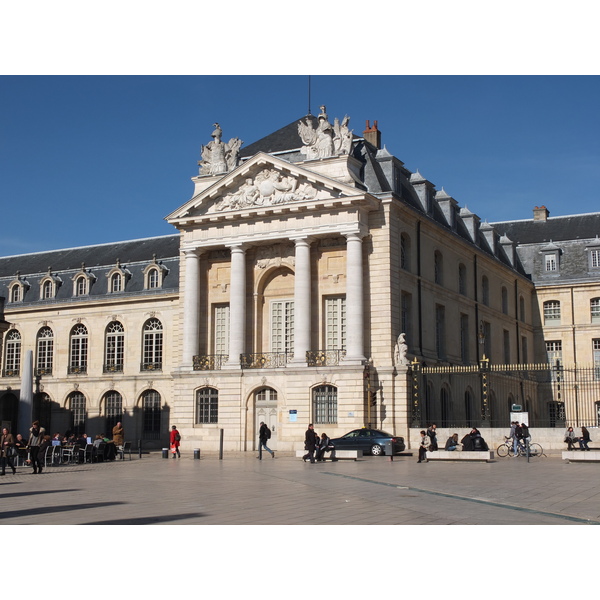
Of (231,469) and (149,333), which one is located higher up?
(149,333)

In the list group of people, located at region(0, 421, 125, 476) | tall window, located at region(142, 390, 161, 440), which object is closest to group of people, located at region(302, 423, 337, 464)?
group of people, located at region(0, 421, 125, 476)

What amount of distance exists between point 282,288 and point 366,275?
437cm

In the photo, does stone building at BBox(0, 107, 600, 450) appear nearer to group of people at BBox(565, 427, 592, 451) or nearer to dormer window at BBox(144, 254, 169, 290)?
dormer window at BBox(144, 254, 169, 290)

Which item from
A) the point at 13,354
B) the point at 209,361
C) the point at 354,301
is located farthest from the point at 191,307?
the point at 13,354

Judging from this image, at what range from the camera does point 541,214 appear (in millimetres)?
62375

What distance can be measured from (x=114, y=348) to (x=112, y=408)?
3.47 meters

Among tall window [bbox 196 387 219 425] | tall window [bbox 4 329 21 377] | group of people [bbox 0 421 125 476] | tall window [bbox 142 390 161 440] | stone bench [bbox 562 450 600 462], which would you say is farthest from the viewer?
tall window [bbox 4 329 21 377]

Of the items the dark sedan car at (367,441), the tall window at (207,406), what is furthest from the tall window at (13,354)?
the dark sedan car at (367,441)

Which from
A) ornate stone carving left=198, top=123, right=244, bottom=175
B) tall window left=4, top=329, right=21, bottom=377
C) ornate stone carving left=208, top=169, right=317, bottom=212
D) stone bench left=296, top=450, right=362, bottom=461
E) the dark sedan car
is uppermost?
ornate stone carving left=198, top=123, right=244, bottom=175

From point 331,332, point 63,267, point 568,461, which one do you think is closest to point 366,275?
point 331,332

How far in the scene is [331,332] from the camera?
1527 inches

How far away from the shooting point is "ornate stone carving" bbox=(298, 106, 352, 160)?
127 feet

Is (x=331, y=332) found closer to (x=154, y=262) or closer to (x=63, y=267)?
(x=154, y=262)

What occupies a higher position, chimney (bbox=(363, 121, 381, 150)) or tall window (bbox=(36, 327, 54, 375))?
chimney (bbox=(363, 121, 381, 150))
